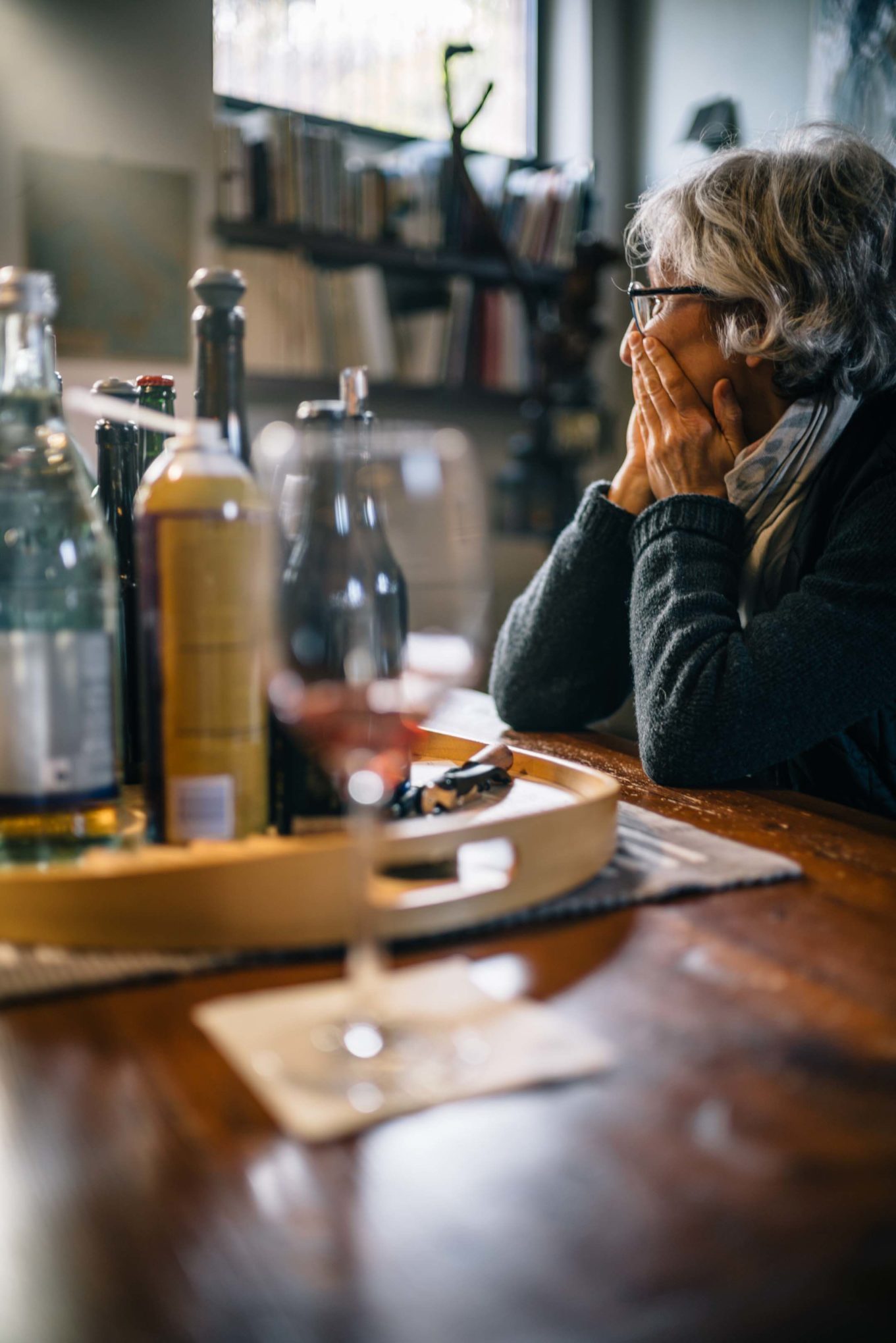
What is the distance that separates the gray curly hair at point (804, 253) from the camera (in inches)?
47.1

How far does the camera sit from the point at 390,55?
11.7 feet

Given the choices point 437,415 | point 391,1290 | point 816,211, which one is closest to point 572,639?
point 816,211

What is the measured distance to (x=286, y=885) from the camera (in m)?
0.56

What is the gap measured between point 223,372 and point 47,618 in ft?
0.63

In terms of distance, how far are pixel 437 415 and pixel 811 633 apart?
276cm

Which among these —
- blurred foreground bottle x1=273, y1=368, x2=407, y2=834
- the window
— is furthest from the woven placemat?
the window

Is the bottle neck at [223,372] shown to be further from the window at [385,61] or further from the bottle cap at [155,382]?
the window at [385,61]

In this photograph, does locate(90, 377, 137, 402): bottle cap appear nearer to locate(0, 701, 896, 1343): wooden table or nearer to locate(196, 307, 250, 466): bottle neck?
locate(196, 307, 250, 466): bottle neck

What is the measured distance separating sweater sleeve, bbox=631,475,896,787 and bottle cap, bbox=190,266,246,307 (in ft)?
1.71

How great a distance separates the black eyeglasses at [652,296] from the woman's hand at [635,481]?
4.2 inches

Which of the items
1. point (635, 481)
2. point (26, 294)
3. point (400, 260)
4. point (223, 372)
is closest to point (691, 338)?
point (635, 481)

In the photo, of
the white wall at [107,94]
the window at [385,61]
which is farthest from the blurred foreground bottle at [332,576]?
the window at [385,61]

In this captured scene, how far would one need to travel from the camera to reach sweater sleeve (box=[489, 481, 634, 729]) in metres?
1.30

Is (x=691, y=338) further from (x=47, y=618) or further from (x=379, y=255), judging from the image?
(x=379, y=255)
